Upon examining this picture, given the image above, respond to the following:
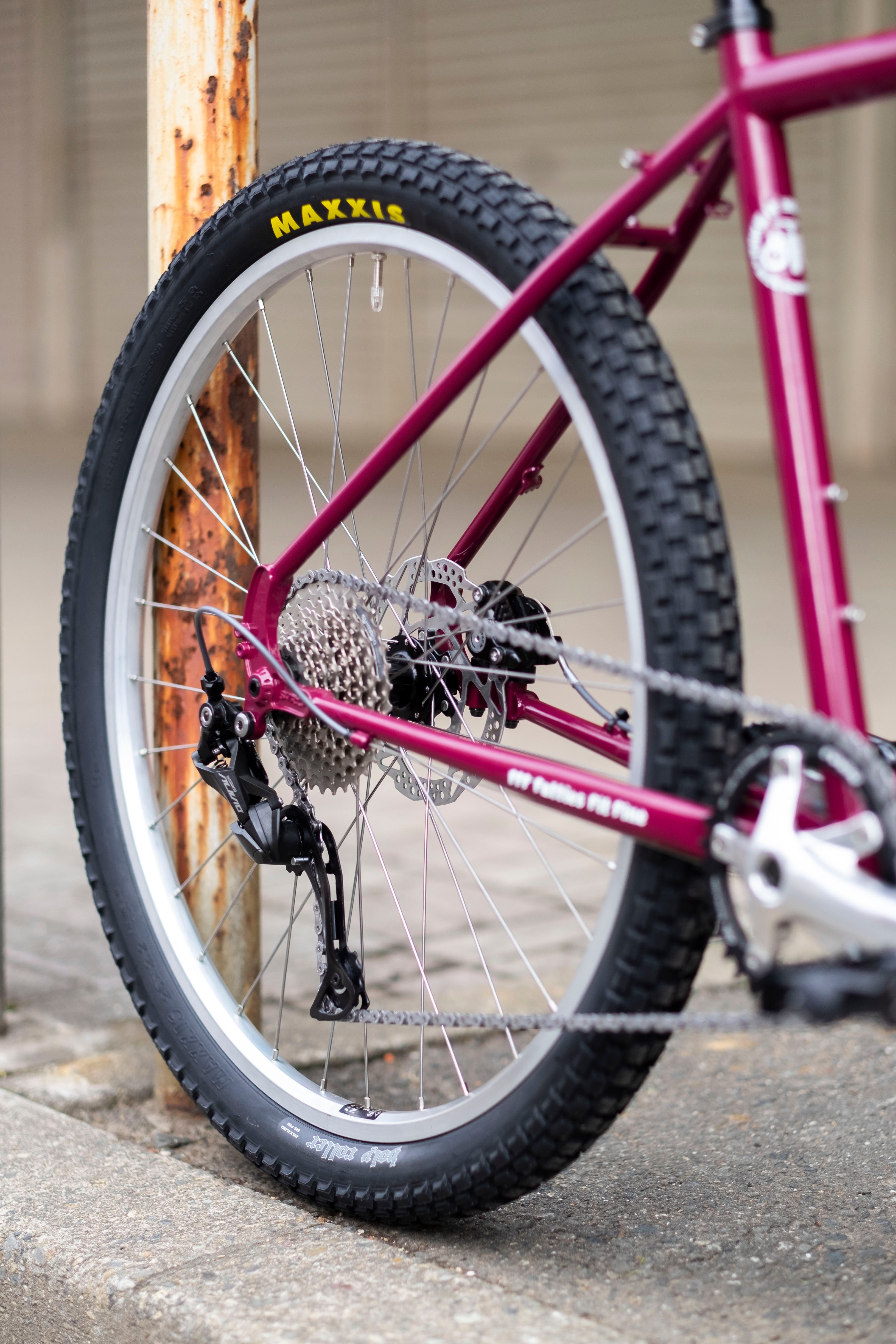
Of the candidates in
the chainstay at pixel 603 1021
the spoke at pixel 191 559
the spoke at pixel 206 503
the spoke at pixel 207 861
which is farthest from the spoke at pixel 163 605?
the chainstay at pixel 603 1021

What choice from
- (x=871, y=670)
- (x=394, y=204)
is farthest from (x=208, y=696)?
(x=871, y=670)

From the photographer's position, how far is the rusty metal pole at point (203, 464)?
Result: 222cm

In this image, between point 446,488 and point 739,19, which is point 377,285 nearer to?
point 446,488

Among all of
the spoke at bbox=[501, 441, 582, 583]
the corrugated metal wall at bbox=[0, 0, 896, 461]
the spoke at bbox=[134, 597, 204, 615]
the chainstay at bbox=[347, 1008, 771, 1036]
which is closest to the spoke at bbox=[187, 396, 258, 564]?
the spoke at bbox=[134, 597, 204, 615]

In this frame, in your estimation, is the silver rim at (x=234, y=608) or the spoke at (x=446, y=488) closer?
the silver rim at (x=234, y=608)

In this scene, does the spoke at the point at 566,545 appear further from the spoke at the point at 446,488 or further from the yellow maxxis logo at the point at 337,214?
the yellow maxxis logo at the point at 337,214

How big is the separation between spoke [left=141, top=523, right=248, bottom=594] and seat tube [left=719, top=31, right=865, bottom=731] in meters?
0.91

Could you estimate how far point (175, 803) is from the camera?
2262 mm

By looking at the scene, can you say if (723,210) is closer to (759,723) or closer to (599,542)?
(759,723)

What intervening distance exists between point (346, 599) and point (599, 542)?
612 centimetres

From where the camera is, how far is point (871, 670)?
5.26 metres

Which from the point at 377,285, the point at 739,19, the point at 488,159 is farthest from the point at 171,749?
the point at 488,159

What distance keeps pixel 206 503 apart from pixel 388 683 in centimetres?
51

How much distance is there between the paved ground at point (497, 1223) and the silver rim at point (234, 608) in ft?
0.49
